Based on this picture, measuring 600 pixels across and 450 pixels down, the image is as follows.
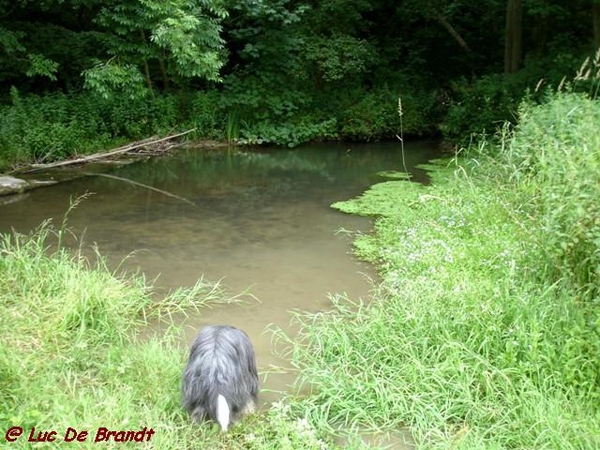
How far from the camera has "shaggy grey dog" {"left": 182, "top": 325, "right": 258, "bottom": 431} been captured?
2639mm

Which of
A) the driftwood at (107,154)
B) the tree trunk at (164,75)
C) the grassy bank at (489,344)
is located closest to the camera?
the grassy bank at (489,344)

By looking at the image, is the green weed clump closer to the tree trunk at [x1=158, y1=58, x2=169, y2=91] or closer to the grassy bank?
the grassy bank

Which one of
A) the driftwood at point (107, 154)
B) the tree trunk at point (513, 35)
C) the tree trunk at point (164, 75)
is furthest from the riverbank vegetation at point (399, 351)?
the tree trunk at point (164, 75)

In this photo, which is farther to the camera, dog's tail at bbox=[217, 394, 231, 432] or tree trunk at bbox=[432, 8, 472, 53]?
tree trunk at bbox=[432, 8, 472, 53]

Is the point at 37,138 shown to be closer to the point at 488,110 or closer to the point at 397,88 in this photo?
the point at 488,110

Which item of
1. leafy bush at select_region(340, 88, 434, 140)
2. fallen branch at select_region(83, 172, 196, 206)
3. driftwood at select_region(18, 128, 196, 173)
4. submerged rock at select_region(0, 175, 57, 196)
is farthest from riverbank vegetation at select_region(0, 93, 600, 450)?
leafy bush at select_region(340, 88, 434, 140)

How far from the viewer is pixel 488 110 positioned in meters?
9.57

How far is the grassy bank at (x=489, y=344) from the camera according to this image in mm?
2688

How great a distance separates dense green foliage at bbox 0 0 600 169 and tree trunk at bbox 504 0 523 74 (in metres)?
0.06

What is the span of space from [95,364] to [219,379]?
0.92 metres

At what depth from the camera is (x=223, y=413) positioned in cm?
257

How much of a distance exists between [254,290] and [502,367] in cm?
210

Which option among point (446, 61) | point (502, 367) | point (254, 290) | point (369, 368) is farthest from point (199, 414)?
point (446, 61)

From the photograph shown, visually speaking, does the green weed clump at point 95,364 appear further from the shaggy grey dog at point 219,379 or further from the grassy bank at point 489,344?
the grassy bank at point 489,344
